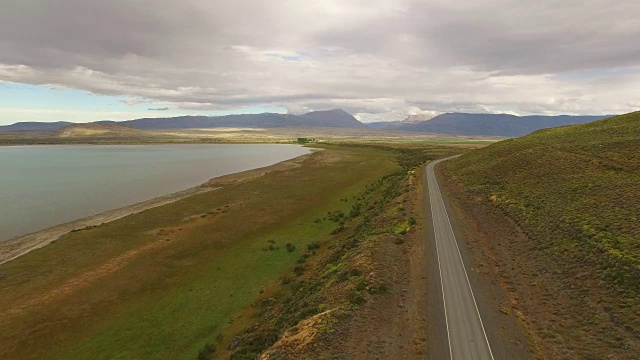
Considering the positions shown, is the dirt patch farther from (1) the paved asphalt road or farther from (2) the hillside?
(1) the paved asphalt road

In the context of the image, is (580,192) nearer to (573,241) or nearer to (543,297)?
(573,241)

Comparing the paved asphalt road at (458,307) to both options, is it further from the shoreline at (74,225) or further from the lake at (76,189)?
the lake at (76,189)

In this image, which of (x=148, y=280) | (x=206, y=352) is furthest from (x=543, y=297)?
(x=148, y=280)

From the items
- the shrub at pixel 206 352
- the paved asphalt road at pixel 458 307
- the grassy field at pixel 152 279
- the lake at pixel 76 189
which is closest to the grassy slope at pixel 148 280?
the grassy field at pixel 152 279

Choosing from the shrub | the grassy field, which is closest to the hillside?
the shrub

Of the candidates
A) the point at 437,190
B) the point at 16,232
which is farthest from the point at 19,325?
the point at 437,190

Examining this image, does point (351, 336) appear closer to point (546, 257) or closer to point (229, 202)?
point (546, 257)

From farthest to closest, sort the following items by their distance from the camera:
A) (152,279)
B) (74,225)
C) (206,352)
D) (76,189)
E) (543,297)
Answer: (76,189), (74,225), (152,279), (543,297), (206,352)
